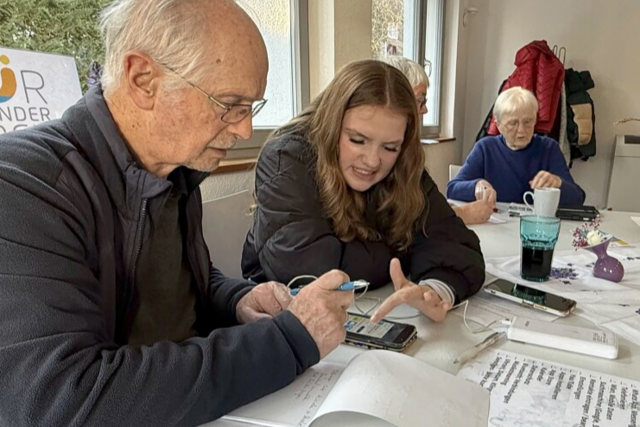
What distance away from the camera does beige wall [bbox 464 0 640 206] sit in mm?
3613

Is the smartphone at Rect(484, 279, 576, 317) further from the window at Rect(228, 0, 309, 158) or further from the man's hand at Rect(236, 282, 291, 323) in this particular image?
the window at Rect(228, 0, 309, 158)

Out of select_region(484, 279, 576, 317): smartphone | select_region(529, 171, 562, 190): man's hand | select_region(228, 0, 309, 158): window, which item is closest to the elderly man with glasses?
select_region(484, 279, 576, 317): smartphone

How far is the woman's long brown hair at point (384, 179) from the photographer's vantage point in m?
1.15

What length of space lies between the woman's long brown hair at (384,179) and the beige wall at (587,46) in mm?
3243

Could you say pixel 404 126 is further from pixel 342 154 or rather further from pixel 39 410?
pixel 39 410

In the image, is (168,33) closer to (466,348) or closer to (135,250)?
(135,250)

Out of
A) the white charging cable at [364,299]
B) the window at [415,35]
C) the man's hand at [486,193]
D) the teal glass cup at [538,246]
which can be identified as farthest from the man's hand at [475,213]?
the window at [415,35]

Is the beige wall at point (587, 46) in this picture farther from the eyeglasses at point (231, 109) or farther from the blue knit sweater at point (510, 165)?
the eyeglasses at point (231, 109)

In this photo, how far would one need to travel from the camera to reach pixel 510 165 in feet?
7.84

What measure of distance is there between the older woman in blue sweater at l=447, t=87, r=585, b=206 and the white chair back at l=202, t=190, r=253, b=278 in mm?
1192

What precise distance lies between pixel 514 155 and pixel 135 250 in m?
2.17

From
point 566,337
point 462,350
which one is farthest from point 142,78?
point 566,337

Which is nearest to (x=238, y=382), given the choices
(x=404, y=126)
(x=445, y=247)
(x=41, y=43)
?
(x=445, y=247)

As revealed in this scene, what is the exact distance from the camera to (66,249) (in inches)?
21.5
